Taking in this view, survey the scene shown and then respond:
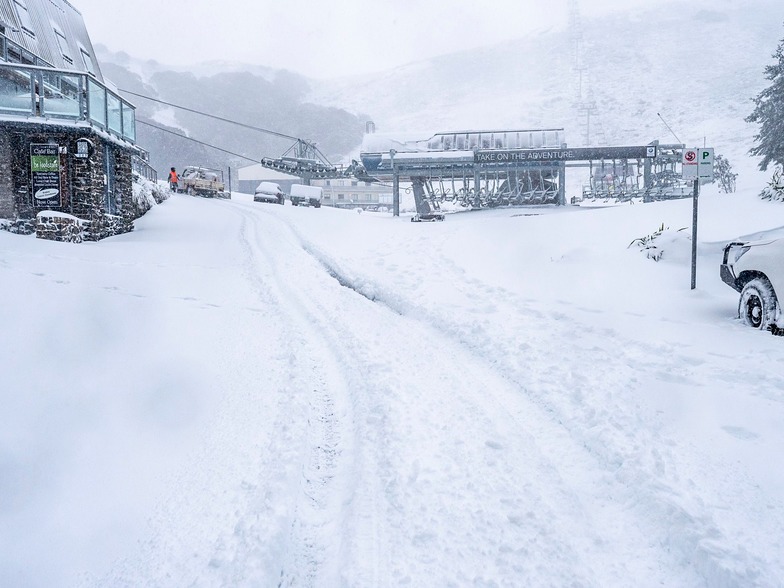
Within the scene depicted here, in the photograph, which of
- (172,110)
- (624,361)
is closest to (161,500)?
(624,361)

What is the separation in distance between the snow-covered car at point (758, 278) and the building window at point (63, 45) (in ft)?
84.9

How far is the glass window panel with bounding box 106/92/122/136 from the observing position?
599 inches

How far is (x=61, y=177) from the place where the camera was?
1359 centimetres

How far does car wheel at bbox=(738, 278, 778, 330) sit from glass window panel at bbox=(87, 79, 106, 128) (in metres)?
16.4

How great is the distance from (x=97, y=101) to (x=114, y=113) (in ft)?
5.03

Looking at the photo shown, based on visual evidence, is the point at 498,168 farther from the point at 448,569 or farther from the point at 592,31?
the point at 592,31

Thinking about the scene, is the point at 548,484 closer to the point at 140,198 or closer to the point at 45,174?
the point at 45,174

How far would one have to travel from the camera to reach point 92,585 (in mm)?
2461

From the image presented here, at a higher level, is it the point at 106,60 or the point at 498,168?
the point at 106,60

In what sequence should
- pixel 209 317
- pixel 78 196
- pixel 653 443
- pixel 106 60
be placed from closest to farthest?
pixel 653 443 → pixel 209 317 → pixel 78 196 → pixel 106 60

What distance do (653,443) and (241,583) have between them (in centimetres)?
327

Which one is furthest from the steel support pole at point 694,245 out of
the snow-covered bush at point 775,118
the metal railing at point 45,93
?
the snow-covered bush at point 775,118

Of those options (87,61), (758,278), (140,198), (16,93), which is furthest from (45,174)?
(758,278)

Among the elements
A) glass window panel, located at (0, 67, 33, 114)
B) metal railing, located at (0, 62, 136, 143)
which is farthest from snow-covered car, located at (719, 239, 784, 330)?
glass window panel, located at (0, 67, 33, 114)
